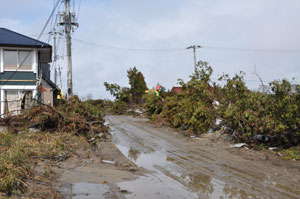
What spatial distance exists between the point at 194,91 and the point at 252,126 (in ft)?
16.1

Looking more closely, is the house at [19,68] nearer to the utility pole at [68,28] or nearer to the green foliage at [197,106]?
the utility pole at [68,28]

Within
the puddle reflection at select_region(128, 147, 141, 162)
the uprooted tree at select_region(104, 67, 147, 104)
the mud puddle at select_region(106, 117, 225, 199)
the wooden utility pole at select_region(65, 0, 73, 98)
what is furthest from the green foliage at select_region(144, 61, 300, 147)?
the uprooted tree at select_region(104, 67, 147, 104)

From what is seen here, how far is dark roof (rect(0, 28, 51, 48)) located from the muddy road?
9869mm

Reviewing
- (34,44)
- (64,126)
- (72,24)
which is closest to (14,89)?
(34,44)

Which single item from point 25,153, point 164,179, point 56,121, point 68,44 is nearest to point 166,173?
point 164,179

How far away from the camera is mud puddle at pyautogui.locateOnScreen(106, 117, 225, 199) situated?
654 cm

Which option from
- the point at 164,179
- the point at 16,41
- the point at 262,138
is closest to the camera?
the point at 164,179

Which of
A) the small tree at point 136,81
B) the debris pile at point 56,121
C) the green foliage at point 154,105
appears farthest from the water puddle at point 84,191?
the small tree at point 136,81

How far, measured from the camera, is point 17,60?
19656 millimetres

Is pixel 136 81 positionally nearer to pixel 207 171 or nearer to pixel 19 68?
pixel 19 68

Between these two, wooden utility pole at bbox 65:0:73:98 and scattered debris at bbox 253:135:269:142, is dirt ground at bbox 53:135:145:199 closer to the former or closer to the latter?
scattered debris at bbox 253:135:269:142

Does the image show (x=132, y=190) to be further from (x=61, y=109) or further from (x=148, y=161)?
(x=61, y=109)

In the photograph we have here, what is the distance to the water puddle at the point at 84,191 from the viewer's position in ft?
20.1

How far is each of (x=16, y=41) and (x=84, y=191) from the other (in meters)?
16.4
